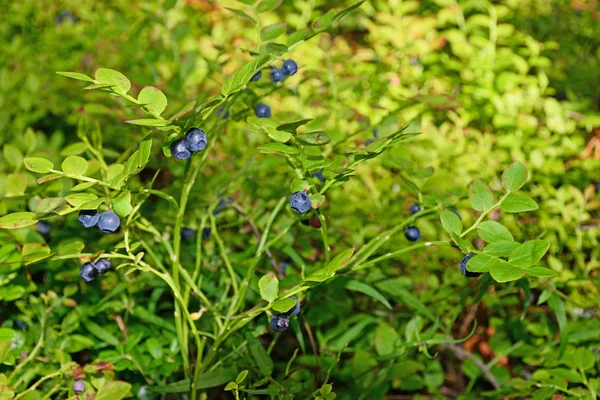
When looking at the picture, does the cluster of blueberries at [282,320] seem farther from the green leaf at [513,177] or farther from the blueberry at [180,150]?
the green leaf at [513,177]

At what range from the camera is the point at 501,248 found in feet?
2.94

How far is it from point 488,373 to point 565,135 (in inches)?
32.8

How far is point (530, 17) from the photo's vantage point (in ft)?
9.75

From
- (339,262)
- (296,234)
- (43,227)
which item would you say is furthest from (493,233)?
(43,227)

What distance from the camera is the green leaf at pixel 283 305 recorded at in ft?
2.83

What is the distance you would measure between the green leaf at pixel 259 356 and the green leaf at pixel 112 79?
503 mm

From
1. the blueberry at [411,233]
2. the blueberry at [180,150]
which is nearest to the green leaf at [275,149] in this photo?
the blueberry at [180,150]

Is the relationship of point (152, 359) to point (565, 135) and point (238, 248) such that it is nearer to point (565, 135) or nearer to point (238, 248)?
point (238, 248)

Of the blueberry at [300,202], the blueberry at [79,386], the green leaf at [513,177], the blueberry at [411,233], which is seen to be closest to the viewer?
the blueberry at [300,202]

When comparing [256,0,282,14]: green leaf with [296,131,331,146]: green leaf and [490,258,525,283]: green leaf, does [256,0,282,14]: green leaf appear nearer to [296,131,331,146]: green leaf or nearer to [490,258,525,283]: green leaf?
[296,131,331,146]: green leaf

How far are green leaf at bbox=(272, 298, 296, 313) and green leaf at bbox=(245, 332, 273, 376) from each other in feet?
0.79

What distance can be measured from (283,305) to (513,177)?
434mm

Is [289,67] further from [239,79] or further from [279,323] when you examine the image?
[279,323]

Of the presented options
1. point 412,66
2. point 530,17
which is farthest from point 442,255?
point 530,17
